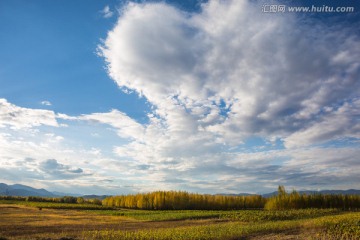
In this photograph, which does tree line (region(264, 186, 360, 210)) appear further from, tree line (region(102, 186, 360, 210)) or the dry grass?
the dry grass

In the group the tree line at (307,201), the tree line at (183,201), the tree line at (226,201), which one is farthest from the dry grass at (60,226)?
the tree line at (183,201)

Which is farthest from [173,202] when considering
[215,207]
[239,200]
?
[239,200]

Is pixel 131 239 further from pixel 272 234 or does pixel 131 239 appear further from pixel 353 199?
pixel 353 199

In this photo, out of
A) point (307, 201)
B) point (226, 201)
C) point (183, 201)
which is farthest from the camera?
point (226, 201)

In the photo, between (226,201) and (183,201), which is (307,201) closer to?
(226,201)

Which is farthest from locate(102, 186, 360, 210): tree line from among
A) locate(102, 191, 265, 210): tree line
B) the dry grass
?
the dry grass

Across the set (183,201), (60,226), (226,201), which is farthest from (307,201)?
(60,226)

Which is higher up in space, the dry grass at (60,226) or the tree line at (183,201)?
the tree line at (183,201)

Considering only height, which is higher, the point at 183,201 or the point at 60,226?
the point at 183,201

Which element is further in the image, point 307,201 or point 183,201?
point 183,201

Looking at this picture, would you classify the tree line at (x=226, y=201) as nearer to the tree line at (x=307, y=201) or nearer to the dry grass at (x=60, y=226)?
the tree line at (x=307, y=201)

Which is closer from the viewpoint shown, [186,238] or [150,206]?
[186,238]

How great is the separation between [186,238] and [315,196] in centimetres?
8914

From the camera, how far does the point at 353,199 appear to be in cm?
10825
